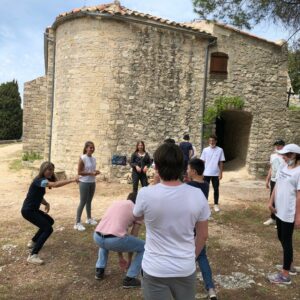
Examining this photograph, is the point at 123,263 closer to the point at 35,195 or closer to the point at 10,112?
the point at 35,195

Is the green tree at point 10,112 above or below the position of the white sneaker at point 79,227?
above

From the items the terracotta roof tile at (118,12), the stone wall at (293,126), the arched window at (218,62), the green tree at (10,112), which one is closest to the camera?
the terracotta roof tile at (118,12)

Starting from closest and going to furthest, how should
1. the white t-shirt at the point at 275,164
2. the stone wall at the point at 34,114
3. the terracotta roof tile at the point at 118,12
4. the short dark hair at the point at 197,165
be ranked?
the short dark hair at the point at 197,165 < the white t-shirt at the point at 275,164 < the terracotta roof tile at the point at 118,12 < the stone wall at the point at 34,114

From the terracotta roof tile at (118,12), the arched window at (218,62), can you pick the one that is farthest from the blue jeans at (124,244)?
the arched window at (218,62)

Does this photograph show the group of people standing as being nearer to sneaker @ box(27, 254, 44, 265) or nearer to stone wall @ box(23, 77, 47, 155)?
sneaker @ box(27, 254, 44, 265)

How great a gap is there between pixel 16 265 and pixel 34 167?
1009 cm

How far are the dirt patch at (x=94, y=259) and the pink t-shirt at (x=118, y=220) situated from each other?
0.77 metres

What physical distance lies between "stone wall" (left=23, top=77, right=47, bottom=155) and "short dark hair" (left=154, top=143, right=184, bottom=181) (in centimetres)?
1434

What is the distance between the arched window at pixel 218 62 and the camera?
13.3 meters

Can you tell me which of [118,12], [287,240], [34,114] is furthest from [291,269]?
[34,114]

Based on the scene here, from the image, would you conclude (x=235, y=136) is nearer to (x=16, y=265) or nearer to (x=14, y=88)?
(x=16, y=265)

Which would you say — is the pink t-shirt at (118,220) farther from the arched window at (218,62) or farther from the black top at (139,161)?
the arched window at (218,62)

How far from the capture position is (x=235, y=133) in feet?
50.8

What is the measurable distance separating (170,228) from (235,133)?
44.6ft
